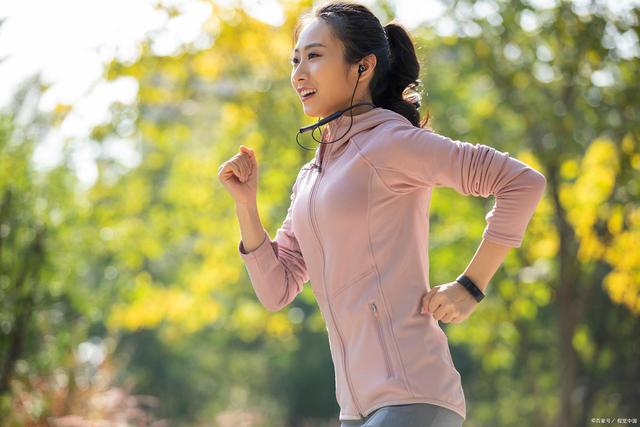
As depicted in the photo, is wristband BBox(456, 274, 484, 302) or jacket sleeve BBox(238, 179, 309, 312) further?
jacket sleeve BBox(238, 179, 309, 312)

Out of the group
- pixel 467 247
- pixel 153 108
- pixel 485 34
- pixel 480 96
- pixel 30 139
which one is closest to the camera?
pixel 30 139

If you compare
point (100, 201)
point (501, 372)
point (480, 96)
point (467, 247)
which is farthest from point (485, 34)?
point (501, 372)

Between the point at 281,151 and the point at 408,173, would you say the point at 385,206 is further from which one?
the point at 281,151

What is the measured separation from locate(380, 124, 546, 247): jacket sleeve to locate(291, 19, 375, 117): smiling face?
0.21 metres

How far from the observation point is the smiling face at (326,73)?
213 cm

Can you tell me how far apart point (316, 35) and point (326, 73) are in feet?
0.29

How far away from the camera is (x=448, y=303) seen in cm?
195

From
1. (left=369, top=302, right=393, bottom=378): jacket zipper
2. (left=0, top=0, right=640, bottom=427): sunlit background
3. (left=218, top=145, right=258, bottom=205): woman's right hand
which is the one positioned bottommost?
(left=0, top=0, right=640, bottom=427): sunlit background

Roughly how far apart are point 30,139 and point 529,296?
4.66m

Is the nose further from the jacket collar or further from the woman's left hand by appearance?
the woman's left hand

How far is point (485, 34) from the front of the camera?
7.69 m

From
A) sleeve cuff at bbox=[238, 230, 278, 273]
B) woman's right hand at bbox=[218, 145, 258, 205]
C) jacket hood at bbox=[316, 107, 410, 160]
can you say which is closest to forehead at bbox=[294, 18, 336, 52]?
jacket hood at bbox=[316, 107, 410, 160]

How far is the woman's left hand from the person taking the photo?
6.39 feet

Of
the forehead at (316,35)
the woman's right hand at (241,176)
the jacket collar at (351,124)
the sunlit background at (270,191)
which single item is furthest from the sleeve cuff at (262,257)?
the sunlit background at (270,191)
